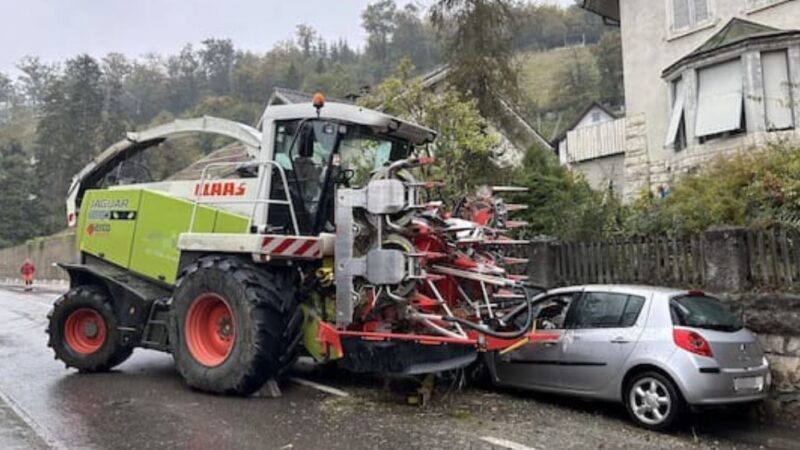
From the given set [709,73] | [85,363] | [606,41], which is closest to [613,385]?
[85,363]

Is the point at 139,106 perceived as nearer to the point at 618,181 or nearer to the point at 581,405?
the point at 618,181

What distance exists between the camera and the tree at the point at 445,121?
14.4m

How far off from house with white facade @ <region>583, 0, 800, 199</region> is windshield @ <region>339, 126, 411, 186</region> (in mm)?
9064

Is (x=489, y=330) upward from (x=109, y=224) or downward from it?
downward

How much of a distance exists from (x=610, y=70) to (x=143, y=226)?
6392 cm

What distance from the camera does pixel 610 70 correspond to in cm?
6662

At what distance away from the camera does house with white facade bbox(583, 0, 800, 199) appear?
52.3 ft

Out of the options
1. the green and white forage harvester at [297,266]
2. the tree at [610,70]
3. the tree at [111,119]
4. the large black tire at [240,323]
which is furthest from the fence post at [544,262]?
the tree at [610,70]

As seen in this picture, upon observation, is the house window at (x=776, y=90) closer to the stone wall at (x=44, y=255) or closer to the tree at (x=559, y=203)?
the tree at (x=559, y=203)

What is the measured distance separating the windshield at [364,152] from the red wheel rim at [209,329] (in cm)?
226

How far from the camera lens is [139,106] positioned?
337ft

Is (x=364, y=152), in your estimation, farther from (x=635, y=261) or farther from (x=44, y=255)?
(x=44, y=255)

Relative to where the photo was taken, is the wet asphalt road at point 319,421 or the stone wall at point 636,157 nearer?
the wet asphalt road at point 319,421

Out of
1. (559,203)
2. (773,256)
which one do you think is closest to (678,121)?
(559,203)
